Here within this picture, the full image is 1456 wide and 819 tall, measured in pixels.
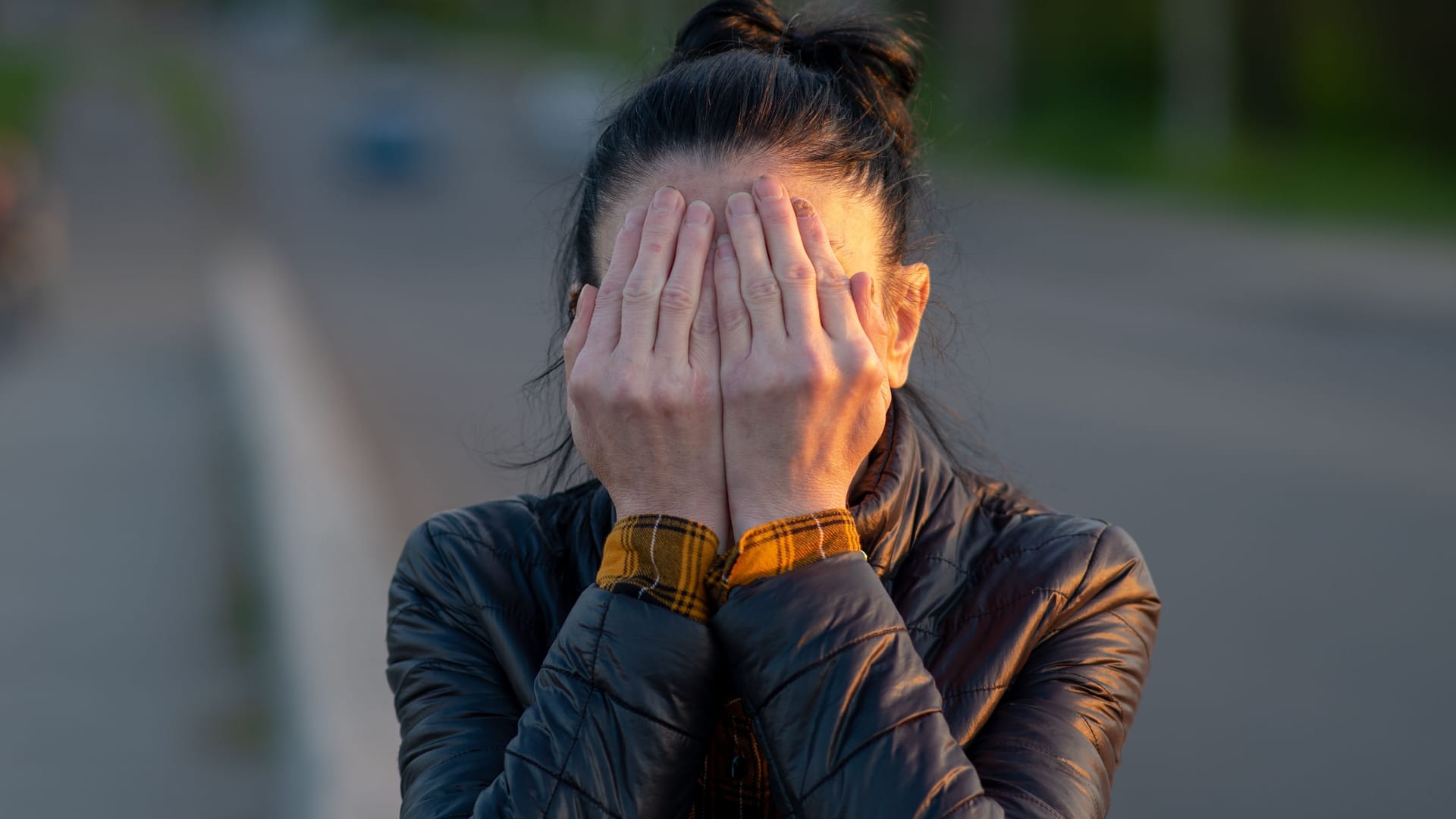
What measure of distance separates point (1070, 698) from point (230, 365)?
9611 millimetres

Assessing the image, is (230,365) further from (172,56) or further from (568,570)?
(172,56)

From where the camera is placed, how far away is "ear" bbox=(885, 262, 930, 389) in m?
2.09

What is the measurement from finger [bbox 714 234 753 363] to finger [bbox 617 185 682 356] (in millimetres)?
71

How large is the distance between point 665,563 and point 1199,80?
85.6 feet

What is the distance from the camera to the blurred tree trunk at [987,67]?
3195 cm

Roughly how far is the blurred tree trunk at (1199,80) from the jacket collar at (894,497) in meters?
23.2

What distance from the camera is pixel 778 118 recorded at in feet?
6.47

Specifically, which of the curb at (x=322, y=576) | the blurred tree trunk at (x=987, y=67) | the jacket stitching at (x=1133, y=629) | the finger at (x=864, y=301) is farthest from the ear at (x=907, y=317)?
the blurred tree trunk at (x=987, y=67)

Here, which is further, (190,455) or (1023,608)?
(190,455)

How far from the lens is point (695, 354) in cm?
183

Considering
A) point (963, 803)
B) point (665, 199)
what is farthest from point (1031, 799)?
point (665, 199)

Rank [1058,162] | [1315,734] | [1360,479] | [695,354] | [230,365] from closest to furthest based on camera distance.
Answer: [695,354], [1315,734], [1360,479], [230,365], [1058,162]

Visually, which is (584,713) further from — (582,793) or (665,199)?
(665,199)

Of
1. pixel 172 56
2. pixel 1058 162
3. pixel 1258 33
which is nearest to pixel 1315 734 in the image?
pixel 1058 162
